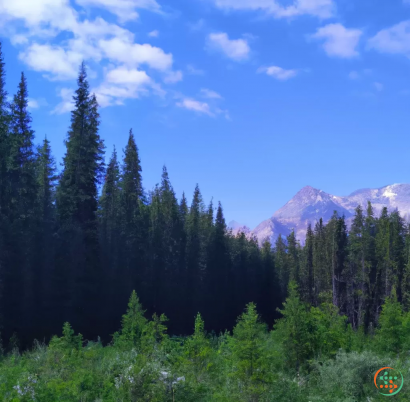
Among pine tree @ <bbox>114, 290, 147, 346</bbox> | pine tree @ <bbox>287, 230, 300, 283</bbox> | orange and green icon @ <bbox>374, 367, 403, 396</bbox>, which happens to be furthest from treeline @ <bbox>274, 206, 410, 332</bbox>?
orange and green icon @ <bbox>374, 367, 403, 396</bbox>

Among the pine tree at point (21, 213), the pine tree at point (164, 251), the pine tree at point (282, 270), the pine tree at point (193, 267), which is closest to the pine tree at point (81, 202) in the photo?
the pine tree at point (21, 213)

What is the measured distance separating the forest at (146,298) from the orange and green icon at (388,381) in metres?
0.26

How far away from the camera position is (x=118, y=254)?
4294 cm

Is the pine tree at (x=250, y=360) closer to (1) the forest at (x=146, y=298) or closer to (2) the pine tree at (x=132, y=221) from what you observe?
(1) the forest at (x=146, y=298)

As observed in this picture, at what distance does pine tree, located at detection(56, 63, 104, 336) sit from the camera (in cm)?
3142

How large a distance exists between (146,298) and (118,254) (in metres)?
7.55

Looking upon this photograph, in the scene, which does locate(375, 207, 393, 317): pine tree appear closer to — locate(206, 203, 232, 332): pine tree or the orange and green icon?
locate(206, 203, 232, 332): pine tree

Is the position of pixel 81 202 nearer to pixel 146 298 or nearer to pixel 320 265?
pixel 146 298

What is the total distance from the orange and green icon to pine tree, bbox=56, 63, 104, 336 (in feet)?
71.6

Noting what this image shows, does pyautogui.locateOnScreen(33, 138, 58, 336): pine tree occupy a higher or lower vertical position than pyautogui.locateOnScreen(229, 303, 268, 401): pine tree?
higher

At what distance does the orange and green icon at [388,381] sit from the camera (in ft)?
46.9

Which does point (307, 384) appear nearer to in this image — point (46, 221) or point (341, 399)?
point (341, 399)

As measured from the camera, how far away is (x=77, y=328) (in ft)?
103

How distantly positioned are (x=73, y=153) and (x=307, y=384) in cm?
2299
